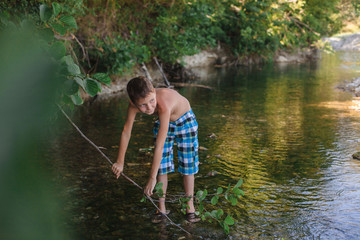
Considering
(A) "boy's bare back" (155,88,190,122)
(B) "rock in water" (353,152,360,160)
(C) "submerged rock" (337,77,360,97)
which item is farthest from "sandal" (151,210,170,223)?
(C) "submerged rock" (337,77,360,97)

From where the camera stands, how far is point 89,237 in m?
3.34

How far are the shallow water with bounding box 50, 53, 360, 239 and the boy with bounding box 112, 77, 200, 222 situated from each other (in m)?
0.41

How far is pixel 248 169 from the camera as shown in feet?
16.4

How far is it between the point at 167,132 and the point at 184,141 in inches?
10.3

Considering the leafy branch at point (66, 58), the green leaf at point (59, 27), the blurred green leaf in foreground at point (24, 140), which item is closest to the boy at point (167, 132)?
the green leaf at point (59, 27)

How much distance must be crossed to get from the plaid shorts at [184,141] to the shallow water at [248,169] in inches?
17.4

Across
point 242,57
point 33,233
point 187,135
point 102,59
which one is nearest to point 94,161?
point 187,135

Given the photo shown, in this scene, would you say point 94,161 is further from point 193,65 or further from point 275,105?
point 193,65

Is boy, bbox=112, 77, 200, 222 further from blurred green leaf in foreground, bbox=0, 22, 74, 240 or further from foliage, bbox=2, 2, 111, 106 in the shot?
blurred green leaf in foreground, bbox=0, 22, 74, 240

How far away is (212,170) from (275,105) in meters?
5.01

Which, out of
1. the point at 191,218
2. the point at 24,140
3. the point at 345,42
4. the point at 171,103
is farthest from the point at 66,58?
the point at 345,42

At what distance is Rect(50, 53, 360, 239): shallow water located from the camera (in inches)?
138

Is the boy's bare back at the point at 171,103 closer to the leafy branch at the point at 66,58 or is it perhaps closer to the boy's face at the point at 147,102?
the boy's face at the point at 147,102

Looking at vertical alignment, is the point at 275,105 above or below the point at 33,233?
below
